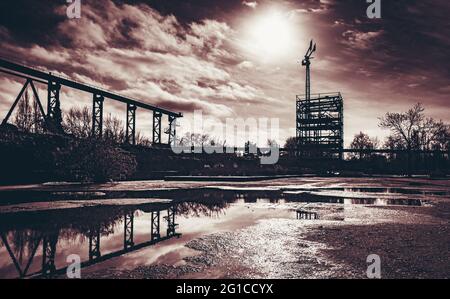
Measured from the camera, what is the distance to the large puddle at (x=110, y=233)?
13.1ft

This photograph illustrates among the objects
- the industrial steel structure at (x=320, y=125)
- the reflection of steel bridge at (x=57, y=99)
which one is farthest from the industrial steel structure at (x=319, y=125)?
the reflection of steel bridge at (x=57, y=99)

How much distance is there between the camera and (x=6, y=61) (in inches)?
1173

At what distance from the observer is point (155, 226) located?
6.21 m

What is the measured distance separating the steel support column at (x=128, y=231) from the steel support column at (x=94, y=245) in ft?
1.27

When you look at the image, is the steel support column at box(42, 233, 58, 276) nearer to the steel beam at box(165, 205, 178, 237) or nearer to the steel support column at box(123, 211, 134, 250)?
the steel support column at box(123, 211, 134, 250)

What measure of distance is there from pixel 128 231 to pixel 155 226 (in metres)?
0.58

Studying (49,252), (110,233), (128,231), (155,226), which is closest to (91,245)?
(49,252)

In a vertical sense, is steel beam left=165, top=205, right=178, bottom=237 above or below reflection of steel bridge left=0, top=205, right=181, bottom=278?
below

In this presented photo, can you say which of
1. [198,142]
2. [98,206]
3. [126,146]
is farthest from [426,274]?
[198,142]

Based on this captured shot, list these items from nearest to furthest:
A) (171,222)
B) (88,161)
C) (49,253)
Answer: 1. (49,253)
2. (171,222)
3. (88,161)

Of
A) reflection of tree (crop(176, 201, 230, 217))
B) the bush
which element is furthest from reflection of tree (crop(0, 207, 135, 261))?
the bush

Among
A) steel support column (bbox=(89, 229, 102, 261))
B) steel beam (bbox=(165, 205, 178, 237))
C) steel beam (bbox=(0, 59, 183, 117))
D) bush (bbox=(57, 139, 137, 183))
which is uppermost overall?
steel beam (bbox=(0, 59, 183, 117))

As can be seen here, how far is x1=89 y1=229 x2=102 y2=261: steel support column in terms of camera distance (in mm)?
4270

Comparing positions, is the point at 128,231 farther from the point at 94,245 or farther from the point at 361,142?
the point at 361,142
